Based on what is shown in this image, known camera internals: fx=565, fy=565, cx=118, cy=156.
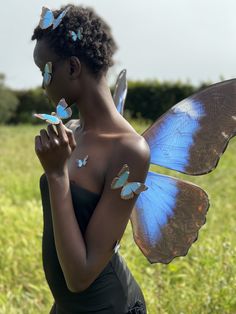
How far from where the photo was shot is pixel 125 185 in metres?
1.23

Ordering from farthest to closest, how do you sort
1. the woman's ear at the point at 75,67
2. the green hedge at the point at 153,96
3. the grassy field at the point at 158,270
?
the green hedge at the point at 153,96
the grassy field at the point at 158,270
the woman's ear at the point at 75,67

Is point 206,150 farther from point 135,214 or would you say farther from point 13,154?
point 13,154

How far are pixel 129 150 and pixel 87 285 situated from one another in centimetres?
32

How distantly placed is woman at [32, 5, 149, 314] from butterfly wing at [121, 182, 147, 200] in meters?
0.01

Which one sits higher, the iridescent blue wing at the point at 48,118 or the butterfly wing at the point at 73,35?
the butterfly wing at the point at 73,35

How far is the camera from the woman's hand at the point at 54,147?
1204mm

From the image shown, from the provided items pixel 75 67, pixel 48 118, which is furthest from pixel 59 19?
pixel 48 118

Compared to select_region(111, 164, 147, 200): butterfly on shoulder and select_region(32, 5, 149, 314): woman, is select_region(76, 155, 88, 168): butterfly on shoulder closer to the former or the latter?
select_region(32, 5, 149, 314): woman

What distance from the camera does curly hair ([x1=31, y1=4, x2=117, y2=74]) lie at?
4.20 feet

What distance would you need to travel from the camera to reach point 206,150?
5.04 ft

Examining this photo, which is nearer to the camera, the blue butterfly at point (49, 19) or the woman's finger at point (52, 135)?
the woman's finger at point (52, 135)

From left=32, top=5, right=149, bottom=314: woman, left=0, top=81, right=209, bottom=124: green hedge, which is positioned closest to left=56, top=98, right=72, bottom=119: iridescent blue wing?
left=32, top=5, right=149, bottom=314: woman

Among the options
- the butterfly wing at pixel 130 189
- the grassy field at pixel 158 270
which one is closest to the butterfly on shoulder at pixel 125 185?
the butterfly wing at pixel 130 189

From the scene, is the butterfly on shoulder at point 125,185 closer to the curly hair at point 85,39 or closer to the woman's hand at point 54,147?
the woman's hand at point 54,147
